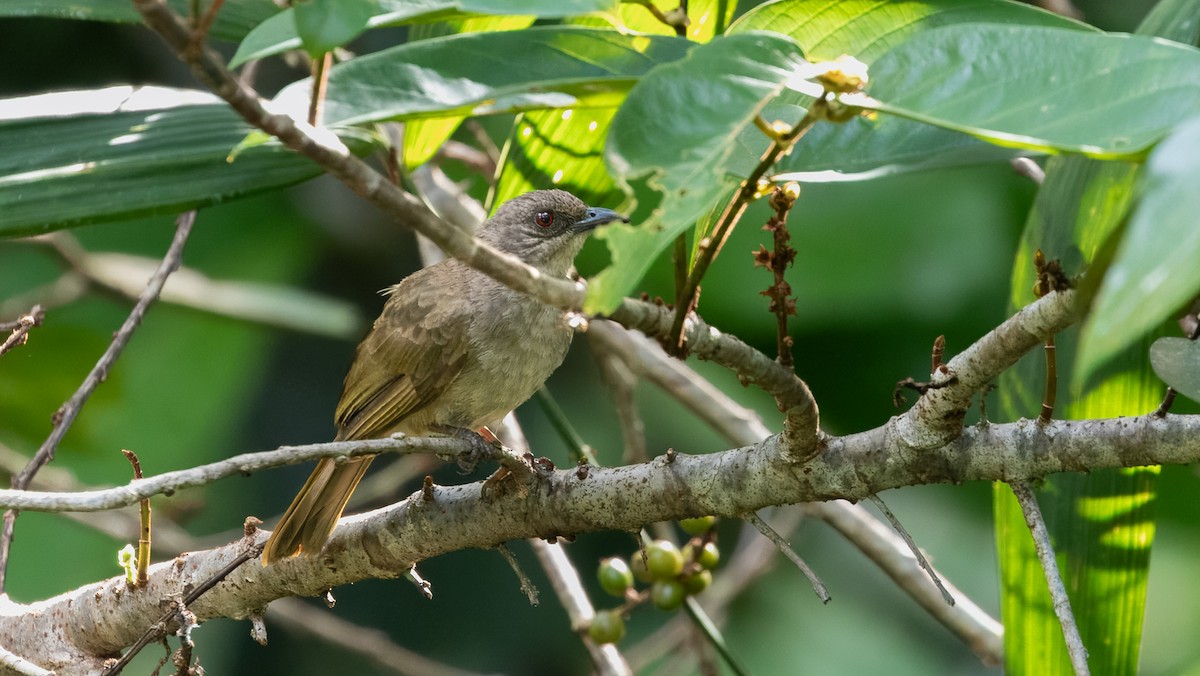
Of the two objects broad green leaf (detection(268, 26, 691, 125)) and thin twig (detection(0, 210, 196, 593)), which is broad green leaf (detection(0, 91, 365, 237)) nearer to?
thin twig (detection(0, 210, 196, 593))

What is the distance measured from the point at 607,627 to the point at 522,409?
109 inches

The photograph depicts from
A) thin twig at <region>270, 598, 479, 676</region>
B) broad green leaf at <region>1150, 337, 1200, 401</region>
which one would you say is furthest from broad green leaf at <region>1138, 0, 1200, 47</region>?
thin twig at <region>270, 598, 479, 676</region>

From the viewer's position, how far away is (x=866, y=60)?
6.43 ft

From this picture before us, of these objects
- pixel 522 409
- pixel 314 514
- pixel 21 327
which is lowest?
pixel 522 409

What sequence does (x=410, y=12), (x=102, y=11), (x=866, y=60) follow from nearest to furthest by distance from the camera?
(x=410, y=12), (x=866, y=60), (x=102, y=11)

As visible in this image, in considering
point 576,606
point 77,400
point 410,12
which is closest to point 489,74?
point 410,12

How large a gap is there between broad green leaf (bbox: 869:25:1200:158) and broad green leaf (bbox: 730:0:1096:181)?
18cm

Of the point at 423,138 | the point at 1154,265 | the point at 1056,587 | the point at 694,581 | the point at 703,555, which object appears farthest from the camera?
the point at 703,555

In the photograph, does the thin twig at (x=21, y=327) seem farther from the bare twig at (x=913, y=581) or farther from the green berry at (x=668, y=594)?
the bare twig at (x=913, y=581)

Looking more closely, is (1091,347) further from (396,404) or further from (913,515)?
(913,515)

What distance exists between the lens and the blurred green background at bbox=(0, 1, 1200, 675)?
16.8ft

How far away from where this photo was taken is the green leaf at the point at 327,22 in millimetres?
1202

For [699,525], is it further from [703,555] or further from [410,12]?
[410,12]

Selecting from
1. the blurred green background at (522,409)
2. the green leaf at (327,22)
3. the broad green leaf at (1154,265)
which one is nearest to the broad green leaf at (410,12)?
the green leaf at (327,22)
